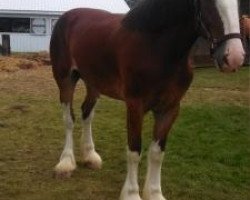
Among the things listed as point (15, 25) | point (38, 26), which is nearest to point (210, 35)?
point (38, 26)

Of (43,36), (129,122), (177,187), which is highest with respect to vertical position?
(129,122)

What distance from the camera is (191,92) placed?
1206 centimetres

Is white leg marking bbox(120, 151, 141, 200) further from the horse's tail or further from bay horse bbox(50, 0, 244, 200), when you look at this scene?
the horse's tail

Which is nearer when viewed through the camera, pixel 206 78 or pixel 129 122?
pixel 129 122

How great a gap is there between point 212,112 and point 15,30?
2814cm

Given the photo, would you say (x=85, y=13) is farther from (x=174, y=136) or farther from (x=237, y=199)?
(x=237, y=199)

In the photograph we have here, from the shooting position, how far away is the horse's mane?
14.3ft

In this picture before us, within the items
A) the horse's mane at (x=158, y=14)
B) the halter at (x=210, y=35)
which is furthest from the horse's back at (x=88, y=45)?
the halter at (x=210, y=35)

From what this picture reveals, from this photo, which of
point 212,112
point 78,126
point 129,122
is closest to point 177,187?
point 129,122

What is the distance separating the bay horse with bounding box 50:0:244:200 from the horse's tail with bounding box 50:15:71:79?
2.06 ft

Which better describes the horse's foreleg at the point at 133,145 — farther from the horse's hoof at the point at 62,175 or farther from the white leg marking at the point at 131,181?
the horse's hoof at the point at 62,175

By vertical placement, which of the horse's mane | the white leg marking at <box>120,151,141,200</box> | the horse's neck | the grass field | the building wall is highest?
the horse's mane

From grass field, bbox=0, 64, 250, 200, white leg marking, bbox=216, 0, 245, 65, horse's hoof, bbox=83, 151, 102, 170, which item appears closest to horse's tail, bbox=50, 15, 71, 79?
horse's hoof, bbox=83, 151, 102, 170

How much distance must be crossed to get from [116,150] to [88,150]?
0.77 meters
